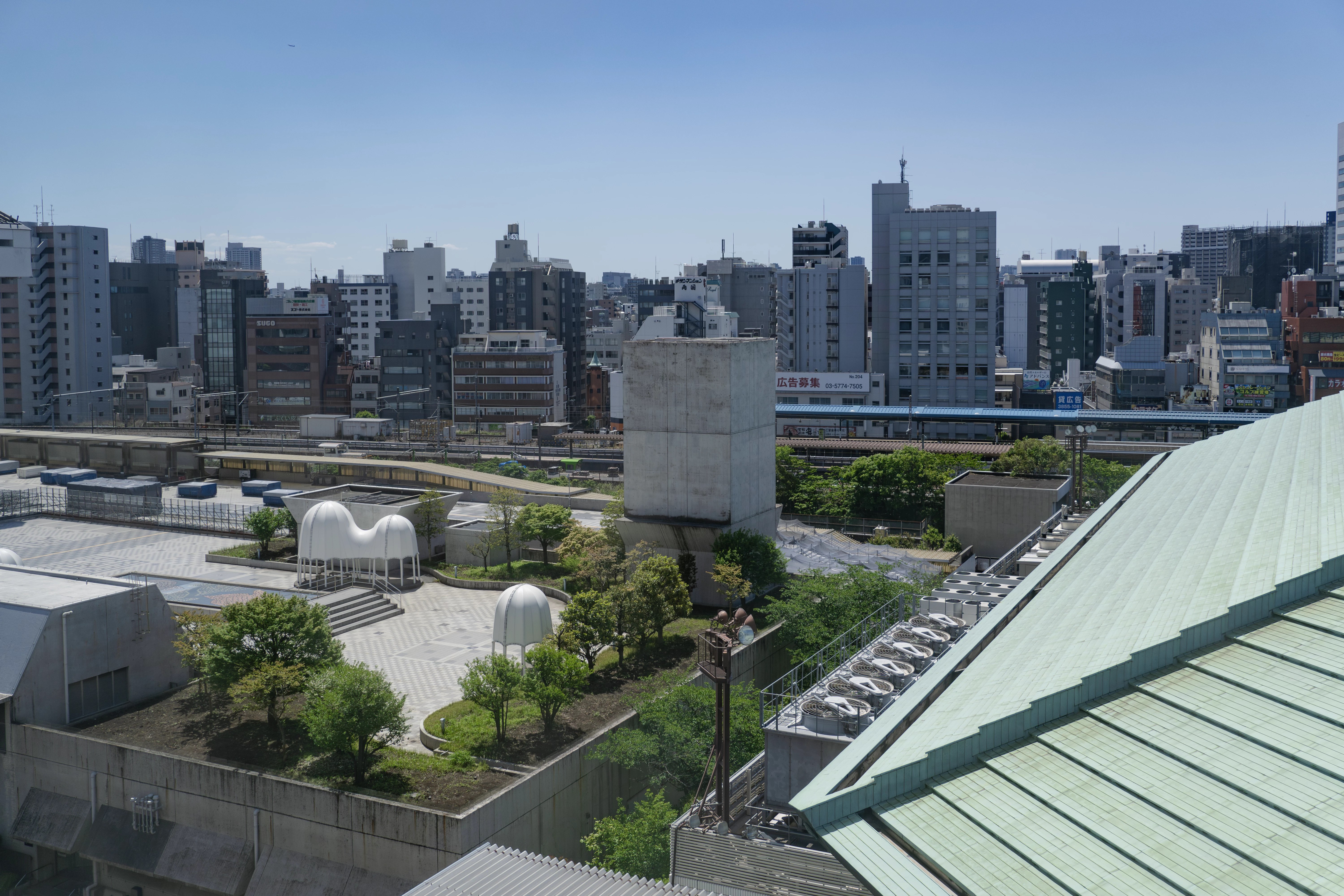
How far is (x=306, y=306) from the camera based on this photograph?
135 metres

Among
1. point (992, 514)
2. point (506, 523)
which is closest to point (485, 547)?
point (506, 523)

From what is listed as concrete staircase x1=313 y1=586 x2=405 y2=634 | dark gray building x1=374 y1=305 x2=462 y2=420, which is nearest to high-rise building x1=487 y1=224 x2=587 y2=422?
dark gray building x1=374 y1=305 x2=462 y2=420

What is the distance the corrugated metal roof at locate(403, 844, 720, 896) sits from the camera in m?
18.6

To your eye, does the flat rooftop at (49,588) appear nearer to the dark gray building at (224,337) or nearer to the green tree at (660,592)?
the green tree at (660,592)

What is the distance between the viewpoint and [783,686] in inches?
1480

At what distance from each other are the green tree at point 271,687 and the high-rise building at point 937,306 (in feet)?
275

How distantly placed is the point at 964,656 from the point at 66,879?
2769cm

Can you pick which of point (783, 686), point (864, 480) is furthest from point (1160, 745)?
point (864, 480)

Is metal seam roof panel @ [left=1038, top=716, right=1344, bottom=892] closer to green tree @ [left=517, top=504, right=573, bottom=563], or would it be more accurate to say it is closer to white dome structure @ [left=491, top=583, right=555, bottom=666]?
white dome structure @ [left=491, top=583, right=555, bottom=666]

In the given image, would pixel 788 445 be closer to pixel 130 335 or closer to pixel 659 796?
pixel 659 796

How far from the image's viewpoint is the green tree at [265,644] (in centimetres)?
3189

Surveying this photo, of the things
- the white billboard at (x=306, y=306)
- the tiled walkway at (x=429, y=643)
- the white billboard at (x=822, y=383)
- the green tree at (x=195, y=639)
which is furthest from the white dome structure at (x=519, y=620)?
the white billboard at (x=306, y=306)

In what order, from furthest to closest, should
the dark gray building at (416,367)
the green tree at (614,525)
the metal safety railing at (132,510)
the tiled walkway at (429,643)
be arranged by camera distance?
1. the dark gray building at (416,367)
2. the metal safety railing at (132,510)
3. the green tree at (614,525)
4. the tiled walkway at (429,643)

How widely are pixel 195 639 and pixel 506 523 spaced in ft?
60.0
